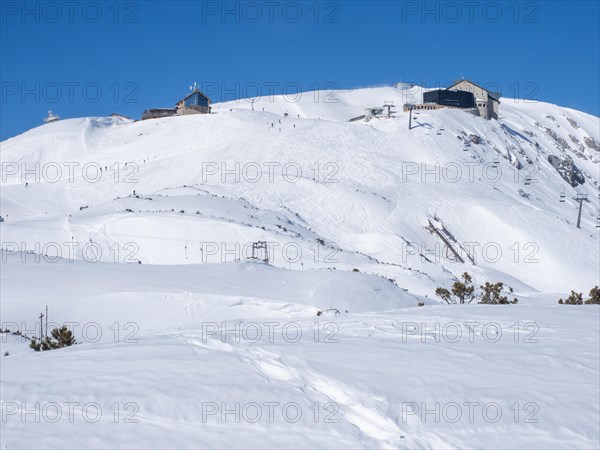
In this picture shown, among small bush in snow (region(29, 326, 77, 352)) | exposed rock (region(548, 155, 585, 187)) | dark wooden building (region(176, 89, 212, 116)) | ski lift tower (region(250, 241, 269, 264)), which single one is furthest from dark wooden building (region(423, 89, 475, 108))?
small bush in snow (region(29, 326, 77, 352))

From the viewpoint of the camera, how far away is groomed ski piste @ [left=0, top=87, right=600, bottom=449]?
6.77m

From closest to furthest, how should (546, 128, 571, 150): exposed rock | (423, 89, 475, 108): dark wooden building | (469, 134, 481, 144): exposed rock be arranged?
(469, 134, 481, 144): exposed rock, (423, 89, 475, 108): dark wooden building, (546, 128, 571, 150): exposed rock

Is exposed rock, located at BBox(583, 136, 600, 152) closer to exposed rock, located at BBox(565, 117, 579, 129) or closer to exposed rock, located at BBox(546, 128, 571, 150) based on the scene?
exposed rock, located at BBox(546, 128, 571, 150)

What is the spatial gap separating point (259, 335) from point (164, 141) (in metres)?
53.6

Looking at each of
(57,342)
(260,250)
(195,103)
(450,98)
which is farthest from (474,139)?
(57,342)

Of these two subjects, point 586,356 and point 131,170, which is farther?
point 131,170

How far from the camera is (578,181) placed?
71688 millimetres

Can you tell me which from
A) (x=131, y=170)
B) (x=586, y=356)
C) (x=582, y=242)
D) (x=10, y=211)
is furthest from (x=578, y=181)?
(x=586, y=356)

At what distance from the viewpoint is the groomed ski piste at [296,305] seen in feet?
22.2

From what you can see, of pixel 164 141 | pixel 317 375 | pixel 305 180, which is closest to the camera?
pixel 317 375

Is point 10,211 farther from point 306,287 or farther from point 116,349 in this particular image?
point 116,349

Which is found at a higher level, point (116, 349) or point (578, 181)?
point (578, 181)

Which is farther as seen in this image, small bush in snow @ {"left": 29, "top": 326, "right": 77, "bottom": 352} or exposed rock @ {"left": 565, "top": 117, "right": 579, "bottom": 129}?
exposed rock @ {"left": 565, "top": 117, "right": 579, "bottom": 129}

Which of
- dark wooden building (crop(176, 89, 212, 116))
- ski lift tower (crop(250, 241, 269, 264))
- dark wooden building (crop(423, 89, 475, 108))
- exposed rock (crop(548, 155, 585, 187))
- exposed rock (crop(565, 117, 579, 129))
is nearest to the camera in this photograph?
ski lift tower (crop(250, 241, 269, 264))
